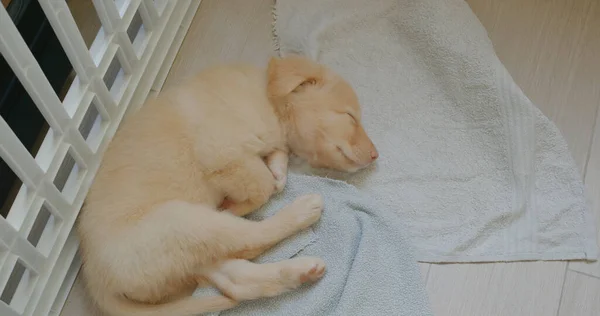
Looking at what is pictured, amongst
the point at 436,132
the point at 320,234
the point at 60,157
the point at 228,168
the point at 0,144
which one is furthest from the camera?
the point at 436,132

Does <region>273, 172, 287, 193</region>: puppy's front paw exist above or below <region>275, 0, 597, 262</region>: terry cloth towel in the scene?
below

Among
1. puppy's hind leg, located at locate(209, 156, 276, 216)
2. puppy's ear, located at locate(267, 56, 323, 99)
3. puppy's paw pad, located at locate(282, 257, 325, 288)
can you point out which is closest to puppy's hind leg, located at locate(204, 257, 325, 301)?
puppy's paw pad, located at locate(282, 257, 325, 288)

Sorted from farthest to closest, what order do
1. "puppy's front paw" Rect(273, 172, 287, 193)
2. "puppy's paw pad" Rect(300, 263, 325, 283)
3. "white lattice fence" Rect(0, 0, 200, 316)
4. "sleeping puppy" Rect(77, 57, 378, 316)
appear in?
1. "puppy's front paw" Rect(273, 172, 287, 193)
2. "puppy's paw pad" Rect(300, 263, 325, 283)
3. "sleeping puppy" Rect(77, 57, 378, 316)
4. "white lattice fence" Rect(0, 0, 200, 316)

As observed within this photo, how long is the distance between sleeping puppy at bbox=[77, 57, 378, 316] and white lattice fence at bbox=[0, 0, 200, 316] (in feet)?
0.18

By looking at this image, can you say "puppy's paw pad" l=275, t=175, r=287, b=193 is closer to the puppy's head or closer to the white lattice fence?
the puppy's head

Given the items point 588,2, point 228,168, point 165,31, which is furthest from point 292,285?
point 588,2

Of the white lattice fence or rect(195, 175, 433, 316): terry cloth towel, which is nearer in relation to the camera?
the white lattice fence

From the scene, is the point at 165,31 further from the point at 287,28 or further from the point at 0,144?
the point at 0,144

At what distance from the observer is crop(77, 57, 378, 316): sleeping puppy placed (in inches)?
47.6

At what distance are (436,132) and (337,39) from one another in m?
0.39

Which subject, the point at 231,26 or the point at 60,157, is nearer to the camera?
the point at 60,157

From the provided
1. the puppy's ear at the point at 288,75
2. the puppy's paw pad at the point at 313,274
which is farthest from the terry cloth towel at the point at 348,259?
the puppy's ear at the point at 288,75

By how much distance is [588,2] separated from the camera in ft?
5.72

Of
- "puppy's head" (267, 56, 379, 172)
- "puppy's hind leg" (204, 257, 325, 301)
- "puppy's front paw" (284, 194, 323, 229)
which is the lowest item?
"puppy's hind leg" (204, 257, 325, 301)
